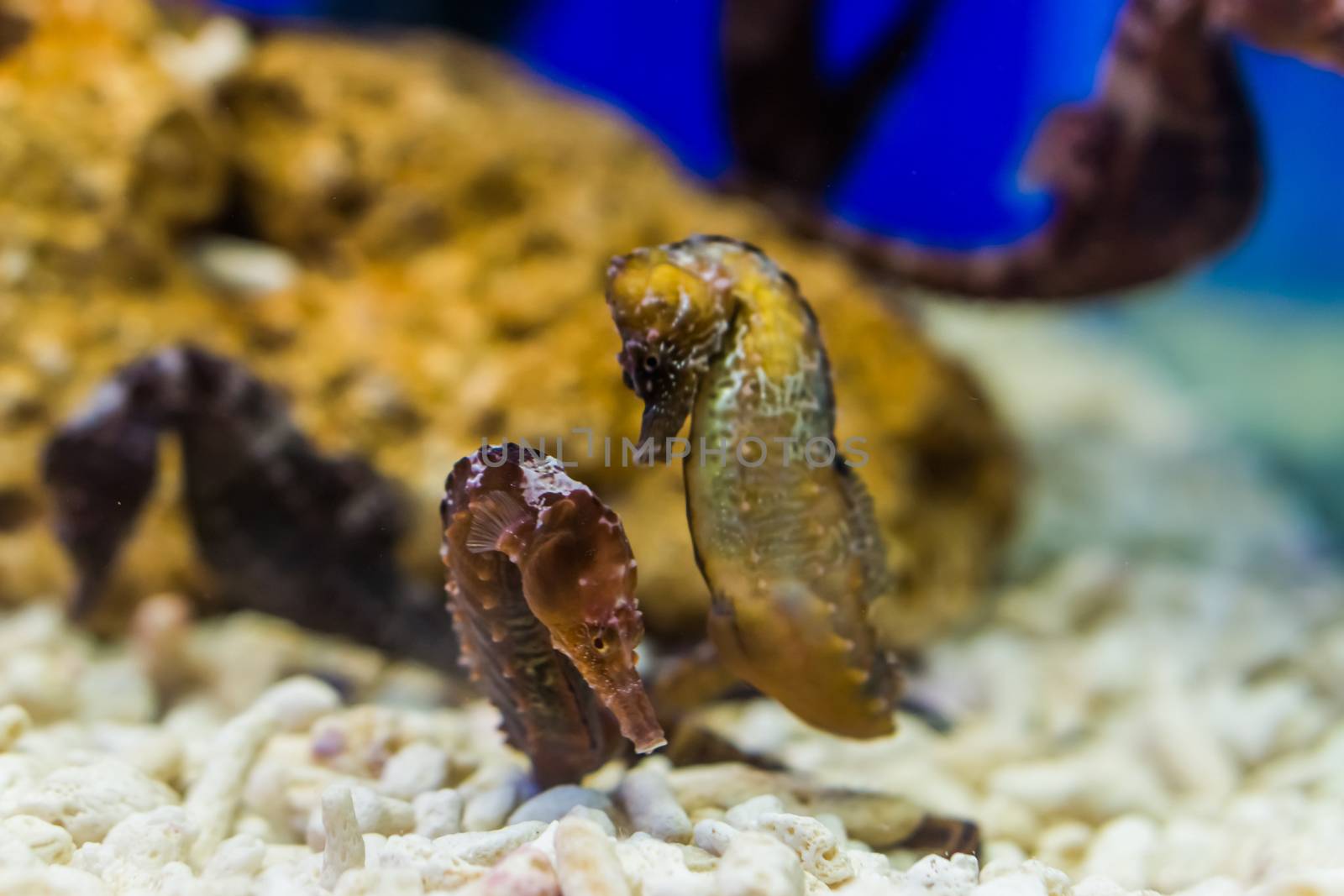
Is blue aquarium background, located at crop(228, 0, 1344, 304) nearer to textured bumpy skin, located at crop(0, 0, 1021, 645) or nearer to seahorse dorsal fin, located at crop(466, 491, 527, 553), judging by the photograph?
textured bumpy skin, located at crop(0, 0, 1021, 645)

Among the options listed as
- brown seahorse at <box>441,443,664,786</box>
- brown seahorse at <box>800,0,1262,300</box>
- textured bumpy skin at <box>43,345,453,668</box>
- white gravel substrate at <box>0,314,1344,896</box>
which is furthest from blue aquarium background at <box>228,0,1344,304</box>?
brown seahorse at <box>441,443,664,786</box>

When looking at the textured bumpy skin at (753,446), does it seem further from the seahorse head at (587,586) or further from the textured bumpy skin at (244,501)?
the textured bumpy skin at (244,501)

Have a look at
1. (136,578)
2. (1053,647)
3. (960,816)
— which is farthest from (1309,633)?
(136,578)

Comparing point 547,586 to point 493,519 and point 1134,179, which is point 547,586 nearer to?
point 493,519

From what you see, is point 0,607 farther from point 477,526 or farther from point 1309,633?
point 1309,633

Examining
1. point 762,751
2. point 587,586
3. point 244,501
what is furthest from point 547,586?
point 244,501

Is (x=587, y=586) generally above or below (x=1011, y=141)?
below
